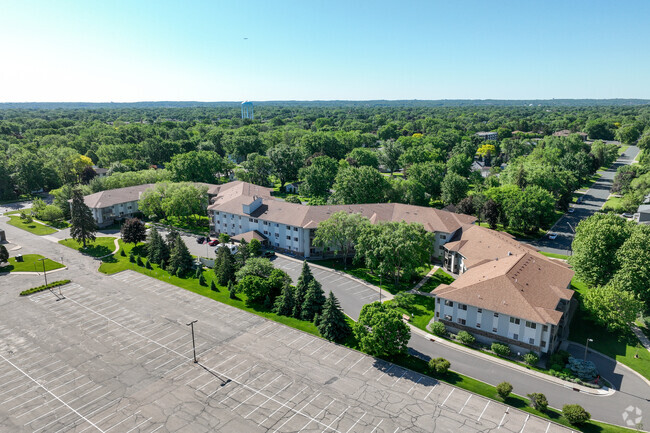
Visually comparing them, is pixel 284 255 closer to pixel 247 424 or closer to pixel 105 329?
pixel 105 329

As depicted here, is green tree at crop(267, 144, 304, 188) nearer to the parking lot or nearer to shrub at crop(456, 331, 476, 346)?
the parking lot

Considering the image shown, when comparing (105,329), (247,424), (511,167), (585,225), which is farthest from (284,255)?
(511,167)

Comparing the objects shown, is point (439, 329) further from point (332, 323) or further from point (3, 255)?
point (3, 255)

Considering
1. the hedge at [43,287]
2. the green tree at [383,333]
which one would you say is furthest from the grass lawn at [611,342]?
the hedge at [43,287]

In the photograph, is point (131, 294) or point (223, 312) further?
point (131, 294)

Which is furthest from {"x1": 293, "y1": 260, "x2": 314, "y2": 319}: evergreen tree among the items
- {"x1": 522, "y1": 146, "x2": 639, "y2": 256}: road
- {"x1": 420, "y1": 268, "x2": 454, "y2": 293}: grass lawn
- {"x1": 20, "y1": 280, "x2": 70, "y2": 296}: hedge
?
{"x1": 522, "y1": 146, "x2": 639, "y2": 256}: road

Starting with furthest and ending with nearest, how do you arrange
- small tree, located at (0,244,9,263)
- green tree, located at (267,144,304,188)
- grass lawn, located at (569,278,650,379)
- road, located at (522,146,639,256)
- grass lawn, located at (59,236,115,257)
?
green tree, located at (267,144,304,188)
road, located at (522,146,639,256)
grass lawn, located at (59,236,115,257)
small tree, located at (0,244,9,263)
grass lawn, located at (569,278,650,379)
